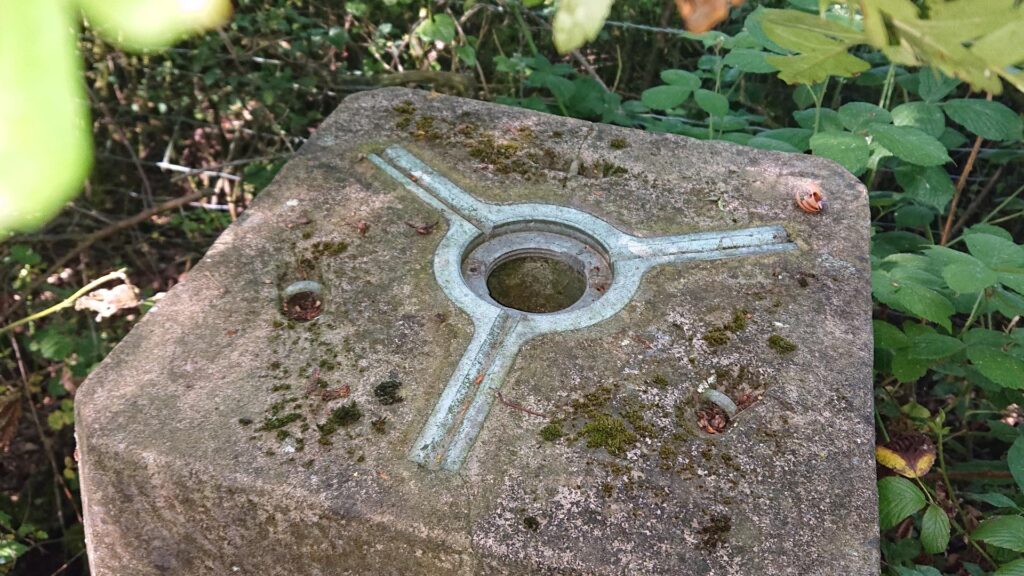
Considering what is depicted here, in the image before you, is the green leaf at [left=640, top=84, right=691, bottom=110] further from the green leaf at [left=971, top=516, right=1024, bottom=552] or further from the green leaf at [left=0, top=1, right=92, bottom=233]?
the green leaf at [left=0, top=1, right=92, bottom=233]

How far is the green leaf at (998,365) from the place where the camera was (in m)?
2.08

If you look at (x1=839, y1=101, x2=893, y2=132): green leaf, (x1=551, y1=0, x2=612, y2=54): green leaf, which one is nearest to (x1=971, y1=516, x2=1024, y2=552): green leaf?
(x1=839, y1=101, x2=893, y2=132): green leaf

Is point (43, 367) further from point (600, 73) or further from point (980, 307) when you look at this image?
point (980, 307)

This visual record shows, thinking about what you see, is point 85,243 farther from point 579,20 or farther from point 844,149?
point 579,20

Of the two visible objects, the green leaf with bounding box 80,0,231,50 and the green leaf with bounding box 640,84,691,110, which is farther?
the green leaf with bounding box 640,84,691,110

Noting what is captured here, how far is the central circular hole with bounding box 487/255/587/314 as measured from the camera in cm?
239

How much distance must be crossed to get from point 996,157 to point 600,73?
2.16m

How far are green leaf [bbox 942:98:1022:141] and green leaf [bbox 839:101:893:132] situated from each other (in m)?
0.30

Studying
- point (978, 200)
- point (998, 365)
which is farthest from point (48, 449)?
point (978, 200)

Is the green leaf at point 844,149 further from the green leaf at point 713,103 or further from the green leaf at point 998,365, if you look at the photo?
the green leaf at point 998,365

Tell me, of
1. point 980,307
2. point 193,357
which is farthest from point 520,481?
point 980,307

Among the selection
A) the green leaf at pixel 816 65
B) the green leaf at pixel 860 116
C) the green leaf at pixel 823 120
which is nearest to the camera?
the green leaf at pixel 816 65

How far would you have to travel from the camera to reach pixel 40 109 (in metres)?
0.34

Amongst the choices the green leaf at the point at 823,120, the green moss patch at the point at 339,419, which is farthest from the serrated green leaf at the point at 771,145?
the green moss patch at the point at 339,419
